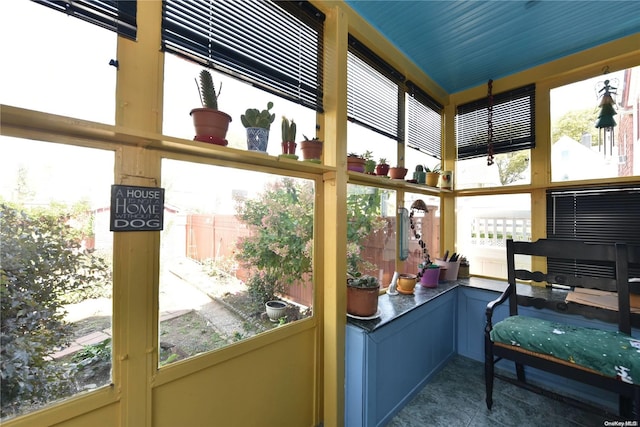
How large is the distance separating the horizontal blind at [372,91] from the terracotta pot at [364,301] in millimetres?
1184

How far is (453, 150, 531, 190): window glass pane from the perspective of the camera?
246 centimetres

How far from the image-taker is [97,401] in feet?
2.82

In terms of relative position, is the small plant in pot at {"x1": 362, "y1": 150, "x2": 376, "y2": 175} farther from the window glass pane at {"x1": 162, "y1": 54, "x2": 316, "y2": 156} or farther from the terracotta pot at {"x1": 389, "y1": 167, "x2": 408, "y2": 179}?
the window glass pane at {"x1": 162, "y1": 54, "x2": 316, "y2": 156}

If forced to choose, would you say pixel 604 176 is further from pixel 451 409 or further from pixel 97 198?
pixel 97 198

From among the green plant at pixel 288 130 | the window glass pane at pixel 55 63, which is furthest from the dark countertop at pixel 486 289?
the window glass pane at pixel 55 63

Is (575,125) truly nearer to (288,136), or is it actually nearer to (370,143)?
(370,143)

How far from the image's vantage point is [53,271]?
2.73 ft

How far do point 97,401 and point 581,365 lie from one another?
2303mm

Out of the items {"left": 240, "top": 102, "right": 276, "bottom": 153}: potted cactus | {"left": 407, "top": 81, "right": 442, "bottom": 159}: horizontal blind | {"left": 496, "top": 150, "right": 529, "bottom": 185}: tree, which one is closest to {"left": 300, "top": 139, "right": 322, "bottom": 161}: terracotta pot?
{"left": 240, "top": 102, "right": 276, "bottom": 153}: potted cactus

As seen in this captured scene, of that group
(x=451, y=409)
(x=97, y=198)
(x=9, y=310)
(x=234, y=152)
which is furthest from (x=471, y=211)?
(x=9, y=310)

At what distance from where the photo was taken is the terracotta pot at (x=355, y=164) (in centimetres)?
164

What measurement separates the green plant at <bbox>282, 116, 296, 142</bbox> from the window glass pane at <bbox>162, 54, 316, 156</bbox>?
0.29ft

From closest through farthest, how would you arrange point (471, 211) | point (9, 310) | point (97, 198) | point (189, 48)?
point (9, 310), point (97, 198), point (189, 48), point (471, 211)

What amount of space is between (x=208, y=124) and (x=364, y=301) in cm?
130
